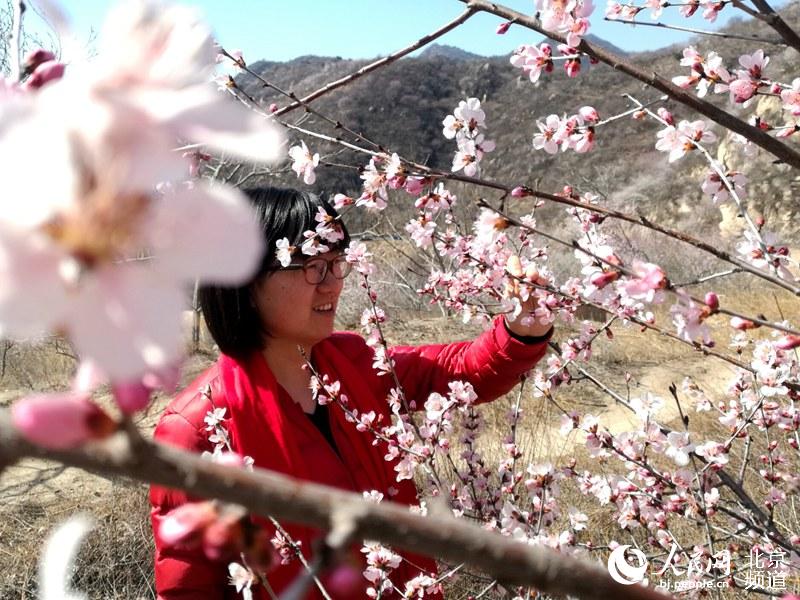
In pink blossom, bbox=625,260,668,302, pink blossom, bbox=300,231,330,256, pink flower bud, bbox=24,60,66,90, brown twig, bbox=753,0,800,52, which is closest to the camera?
pink flower bud, bbox=24,60,66,90

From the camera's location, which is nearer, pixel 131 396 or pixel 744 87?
pixel 131 396

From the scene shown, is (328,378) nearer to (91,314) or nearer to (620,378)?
(91,314)

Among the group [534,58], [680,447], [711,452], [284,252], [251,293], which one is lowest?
[711,452]

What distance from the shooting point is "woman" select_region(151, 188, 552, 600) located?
1.57 m

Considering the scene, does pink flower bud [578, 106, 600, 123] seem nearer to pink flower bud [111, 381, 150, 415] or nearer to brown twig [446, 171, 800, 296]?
brown twig [446, 171, 800, 296]

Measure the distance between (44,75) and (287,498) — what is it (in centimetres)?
27

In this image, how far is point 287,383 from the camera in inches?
74.4

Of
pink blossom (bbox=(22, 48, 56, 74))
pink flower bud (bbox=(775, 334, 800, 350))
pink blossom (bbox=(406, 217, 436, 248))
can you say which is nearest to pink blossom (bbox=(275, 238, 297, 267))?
pink blossom (bbox=(406, 217, 436, 248))

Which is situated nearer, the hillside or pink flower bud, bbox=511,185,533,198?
pink flower bud, bbox=511,185,533,198

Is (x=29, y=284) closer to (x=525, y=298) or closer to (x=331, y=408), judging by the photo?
(x=525, y=298)

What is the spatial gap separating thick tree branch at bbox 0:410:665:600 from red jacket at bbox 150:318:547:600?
47.5 inches

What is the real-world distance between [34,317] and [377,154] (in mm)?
1135

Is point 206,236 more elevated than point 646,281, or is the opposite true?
point 206,236

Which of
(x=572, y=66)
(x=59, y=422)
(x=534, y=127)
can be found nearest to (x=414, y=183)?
(x=572, y=66)
